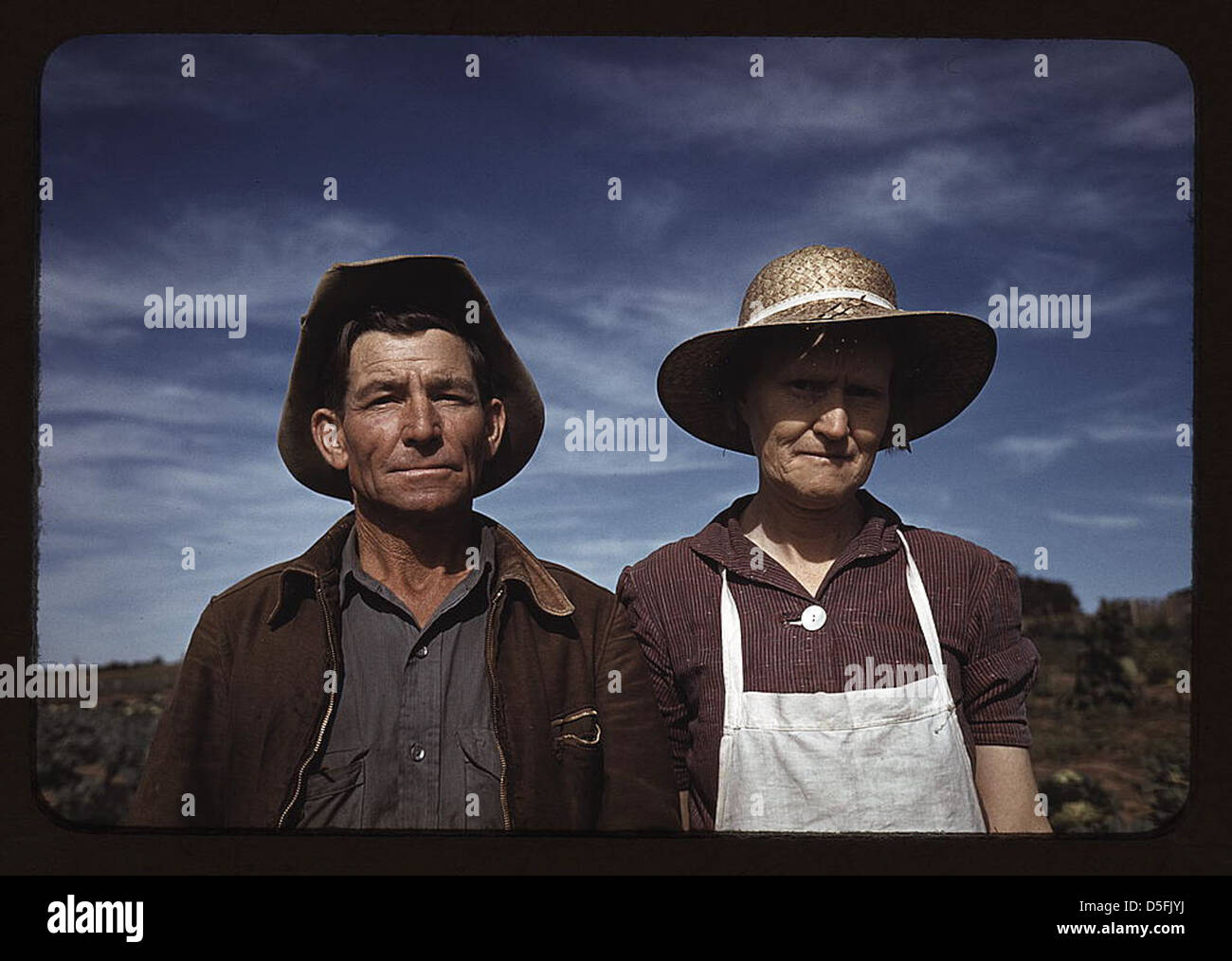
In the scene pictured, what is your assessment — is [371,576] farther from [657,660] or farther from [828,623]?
[828,623]

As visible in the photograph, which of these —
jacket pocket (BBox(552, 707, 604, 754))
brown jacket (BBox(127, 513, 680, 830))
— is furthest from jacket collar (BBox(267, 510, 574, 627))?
jacket pocket (BBox(552, 707, 604, 754))

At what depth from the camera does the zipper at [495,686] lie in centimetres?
226

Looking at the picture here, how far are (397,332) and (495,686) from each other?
818 mm

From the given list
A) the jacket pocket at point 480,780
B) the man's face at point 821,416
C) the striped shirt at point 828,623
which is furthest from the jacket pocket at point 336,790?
the man's face at point 821,416

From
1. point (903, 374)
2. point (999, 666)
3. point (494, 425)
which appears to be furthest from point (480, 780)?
point (903, 374)

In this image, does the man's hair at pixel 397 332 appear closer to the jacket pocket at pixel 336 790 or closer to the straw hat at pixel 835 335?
the straw hat at pixel 835 335

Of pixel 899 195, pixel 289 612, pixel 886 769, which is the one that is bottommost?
pixel 886 769

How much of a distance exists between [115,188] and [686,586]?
5.22ft

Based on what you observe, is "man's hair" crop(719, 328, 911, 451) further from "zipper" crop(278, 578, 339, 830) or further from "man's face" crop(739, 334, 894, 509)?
"zipper" crop(278, 578, 339, 830)

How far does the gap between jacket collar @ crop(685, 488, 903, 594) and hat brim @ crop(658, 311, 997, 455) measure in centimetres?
15

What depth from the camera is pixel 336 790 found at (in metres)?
2.27
